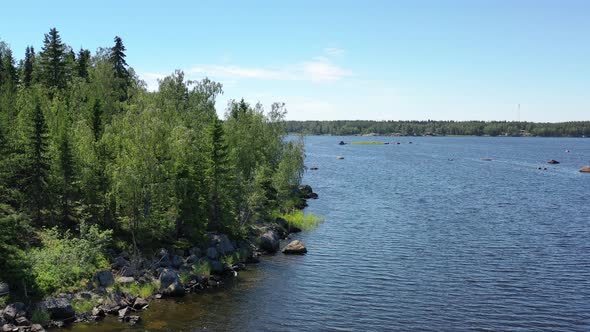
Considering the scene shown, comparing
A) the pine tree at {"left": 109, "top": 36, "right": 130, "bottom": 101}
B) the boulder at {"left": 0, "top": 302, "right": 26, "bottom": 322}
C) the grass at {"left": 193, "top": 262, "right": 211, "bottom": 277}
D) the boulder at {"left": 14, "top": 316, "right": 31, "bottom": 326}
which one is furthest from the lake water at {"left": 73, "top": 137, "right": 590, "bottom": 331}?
the pine tree at {"left": 109, "top": 36, "right": 130, "bottom": 101}

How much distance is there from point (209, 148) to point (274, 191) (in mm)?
14916

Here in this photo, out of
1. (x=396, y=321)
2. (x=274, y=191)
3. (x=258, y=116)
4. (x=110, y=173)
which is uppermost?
(x=258, y=116)

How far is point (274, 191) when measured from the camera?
65.3 m

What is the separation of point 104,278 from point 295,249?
71.5 ft

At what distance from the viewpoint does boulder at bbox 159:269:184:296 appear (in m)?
40.2

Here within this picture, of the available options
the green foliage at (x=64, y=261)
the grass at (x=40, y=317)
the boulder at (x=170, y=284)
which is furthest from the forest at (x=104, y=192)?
the boulder at (x=170, y=284)

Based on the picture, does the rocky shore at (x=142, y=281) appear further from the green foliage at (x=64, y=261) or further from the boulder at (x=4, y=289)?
the green foliage at (x=64, y=261)

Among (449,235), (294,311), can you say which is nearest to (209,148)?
(294,311)

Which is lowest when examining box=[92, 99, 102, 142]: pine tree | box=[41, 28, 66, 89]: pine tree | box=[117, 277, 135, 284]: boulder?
box=[117, 277, 135, 284]: boulder

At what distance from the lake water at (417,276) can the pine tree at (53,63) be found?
50.7 meters

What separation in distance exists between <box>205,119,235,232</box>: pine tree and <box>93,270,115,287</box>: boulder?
1542cm

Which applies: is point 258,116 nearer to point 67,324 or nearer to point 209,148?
point 209,148

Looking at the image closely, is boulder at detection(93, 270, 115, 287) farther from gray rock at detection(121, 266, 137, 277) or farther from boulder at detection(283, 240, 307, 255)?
boulder at detection(283, 240, 307, 255)

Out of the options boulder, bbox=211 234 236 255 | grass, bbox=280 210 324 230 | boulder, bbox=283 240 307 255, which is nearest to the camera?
boulder, bbox=211 234 236 255
